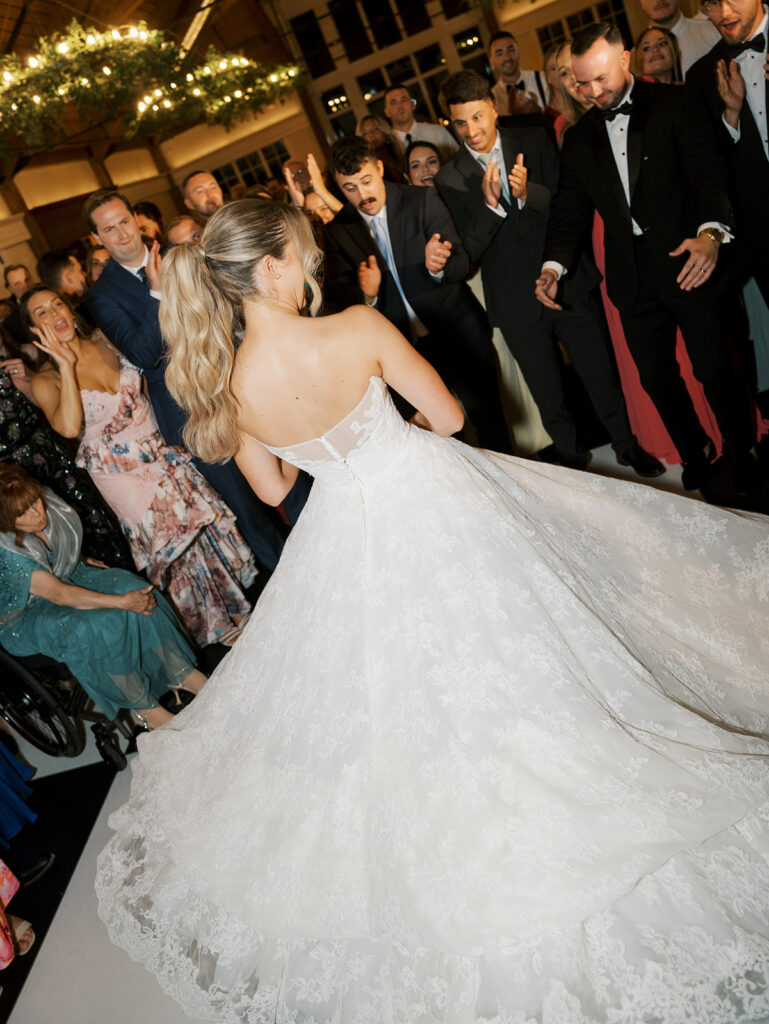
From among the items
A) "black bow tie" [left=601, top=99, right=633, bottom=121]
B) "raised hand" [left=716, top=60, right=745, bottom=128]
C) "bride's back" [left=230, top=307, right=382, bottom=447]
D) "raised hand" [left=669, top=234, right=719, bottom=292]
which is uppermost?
"black bow tie" [left=601, top=99, right=633, bottom=121]

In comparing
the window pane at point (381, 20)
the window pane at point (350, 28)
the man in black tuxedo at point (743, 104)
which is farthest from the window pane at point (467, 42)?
the man in black tuxedo at point (743, 104)

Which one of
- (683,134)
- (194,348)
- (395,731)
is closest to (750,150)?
(683,134)

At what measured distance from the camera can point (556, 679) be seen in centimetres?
167

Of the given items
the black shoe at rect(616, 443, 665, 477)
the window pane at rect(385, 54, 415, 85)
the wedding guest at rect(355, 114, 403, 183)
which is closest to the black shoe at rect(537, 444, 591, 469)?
the black shoe at rect(616, 443, 665, 477)

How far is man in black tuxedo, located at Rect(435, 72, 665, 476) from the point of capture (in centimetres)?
333

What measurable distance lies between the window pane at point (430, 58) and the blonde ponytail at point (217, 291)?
19735 millimetres

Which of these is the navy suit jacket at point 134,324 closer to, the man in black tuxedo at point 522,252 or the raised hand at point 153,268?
the raised hand at point 153,268

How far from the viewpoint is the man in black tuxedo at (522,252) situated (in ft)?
10.9

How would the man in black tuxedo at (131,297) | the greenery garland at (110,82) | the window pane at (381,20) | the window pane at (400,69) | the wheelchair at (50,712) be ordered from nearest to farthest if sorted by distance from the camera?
the wheelchair at (50,712)
the man in black tuxedo at (131,297)
the greenery garland at (110,82)
the window pane at (381,20)
the window pane at (400,69)

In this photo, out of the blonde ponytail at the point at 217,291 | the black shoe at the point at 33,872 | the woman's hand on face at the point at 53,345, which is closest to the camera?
the blonde ponytail at the point at 217,291

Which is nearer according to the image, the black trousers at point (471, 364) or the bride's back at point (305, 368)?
the bride's back at point (305, 368)

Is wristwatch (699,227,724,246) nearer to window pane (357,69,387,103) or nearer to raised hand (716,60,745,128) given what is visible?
raised hand (716,60,745,128)

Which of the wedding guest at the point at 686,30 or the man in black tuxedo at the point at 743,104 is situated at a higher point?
the wedding guest at the point at 686,30

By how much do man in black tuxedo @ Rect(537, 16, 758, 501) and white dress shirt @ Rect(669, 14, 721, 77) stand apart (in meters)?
2.32
